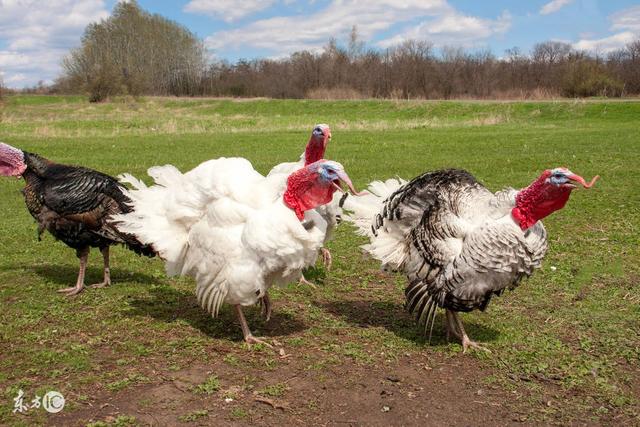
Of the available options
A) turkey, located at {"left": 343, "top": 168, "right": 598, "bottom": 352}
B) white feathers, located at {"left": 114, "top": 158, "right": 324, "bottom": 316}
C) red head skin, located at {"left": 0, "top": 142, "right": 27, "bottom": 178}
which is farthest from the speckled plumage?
red head skin, located at {"left": 0, "top": 142, "right": 27, "bottom": 178}

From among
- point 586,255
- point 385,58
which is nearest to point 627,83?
point 385,58

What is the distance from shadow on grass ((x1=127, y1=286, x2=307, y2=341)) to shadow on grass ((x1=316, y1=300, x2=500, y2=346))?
0.63 meters

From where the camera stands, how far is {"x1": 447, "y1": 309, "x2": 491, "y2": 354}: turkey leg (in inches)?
231

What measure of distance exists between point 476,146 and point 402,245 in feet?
58.3

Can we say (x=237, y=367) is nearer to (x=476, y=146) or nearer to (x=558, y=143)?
(x=476, y=146)

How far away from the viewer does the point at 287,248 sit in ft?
17.5

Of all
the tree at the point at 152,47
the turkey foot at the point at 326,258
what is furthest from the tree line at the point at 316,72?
the turkey foot at the point at 326,258

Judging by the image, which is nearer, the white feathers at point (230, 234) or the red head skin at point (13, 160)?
the white feathers at point (230, 234)

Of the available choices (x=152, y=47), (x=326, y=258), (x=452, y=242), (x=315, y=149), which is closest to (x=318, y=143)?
(x=315, y=149)

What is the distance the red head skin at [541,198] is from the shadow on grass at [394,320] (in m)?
1.48

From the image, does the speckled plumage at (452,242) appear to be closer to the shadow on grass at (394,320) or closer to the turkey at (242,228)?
the shadow on grass at (394,320)

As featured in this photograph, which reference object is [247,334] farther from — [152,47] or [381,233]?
[152,47]

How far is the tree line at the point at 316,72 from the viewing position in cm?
5309

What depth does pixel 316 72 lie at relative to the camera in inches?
2714
